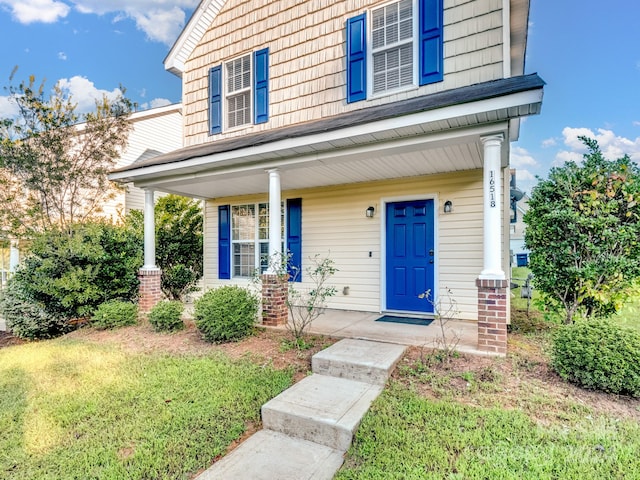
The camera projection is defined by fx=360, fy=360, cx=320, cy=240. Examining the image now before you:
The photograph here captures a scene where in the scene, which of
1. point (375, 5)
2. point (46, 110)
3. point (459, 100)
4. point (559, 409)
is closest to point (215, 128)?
point (46, 110)

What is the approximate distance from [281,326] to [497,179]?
364cm

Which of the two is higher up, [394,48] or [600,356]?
[394,48]

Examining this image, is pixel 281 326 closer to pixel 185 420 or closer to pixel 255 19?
pixel 185 420

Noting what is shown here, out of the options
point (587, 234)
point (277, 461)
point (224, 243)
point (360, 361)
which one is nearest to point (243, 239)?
point (224, 243)

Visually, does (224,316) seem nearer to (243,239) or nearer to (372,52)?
(243,239)

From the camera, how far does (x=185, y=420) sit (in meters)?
3.04

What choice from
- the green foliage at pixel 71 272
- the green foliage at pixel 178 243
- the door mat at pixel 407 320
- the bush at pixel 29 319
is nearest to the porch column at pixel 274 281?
the door mat at pixel 407 320

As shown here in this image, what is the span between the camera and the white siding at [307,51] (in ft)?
17.7

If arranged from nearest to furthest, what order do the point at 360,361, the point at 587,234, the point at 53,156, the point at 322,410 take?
the point at 322,410, the point at 360,361, the point at 587,234, the point at 53,156

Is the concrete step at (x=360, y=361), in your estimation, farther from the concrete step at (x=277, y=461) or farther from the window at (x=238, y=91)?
the window at (x=238, y=91)

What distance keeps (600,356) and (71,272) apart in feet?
26.1

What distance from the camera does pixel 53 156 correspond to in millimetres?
7719

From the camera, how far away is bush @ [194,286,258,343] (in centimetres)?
506

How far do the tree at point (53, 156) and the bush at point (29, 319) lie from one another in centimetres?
135
